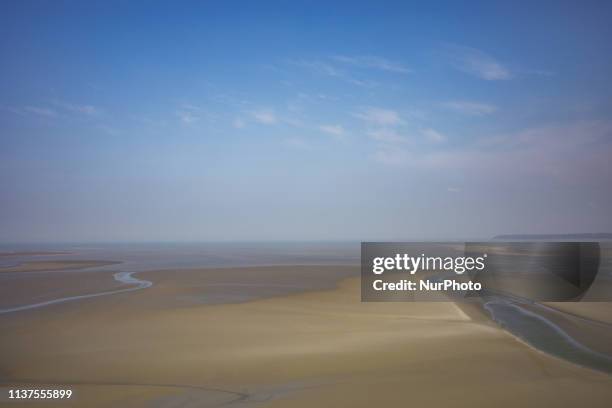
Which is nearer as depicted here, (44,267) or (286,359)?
(286,359)

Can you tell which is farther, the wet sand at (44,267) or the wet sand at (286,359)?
the wet sand at (44,267)

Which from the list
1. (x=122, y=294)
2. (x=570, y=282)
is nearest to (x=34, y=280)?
(x=122, y=294)

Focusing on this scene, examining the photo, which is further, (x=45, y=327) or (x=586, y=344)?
(x=45, y=327)

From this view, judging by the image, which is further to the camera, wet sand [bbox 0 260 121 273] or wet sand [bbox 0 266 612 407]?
wet sand [bbox 0 260 121 273]

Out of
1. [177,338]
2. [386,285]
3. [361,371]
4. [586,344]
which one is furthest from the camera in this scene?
[386,285]

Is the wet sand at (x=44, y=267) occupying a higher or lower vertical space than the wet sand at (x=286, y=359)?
lower

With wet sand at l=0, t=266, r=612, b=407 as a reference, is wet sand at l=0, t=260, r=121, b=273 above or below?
below

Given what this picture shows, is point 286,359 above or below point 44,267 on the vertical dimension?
above

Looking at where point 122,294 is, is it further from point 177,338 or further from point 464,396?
point 464,396
